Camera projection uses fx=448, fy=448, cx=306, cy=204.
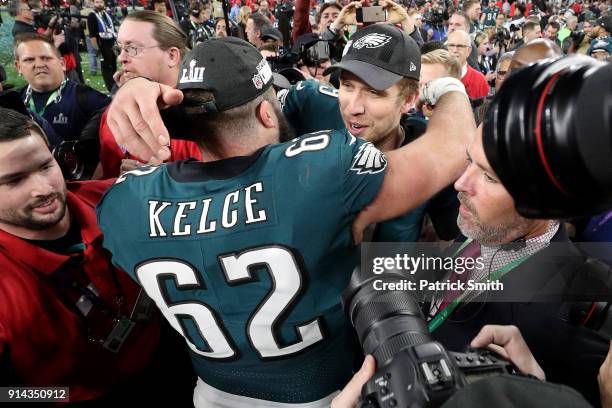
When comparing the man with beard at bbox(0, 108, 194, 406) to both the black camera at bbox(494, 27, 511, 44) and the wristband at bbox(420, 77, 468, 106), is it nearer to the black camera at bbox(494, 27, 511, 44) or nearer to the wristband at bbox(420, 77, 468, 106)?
the wristband at bbox(420, 77, 468, 106)

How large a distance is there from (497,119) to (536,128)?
0.21ft

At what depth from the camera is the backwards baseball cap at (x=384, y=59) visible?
1.93 m

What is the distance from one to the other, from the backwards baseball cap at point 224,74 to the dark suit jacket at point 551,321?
2.90ft

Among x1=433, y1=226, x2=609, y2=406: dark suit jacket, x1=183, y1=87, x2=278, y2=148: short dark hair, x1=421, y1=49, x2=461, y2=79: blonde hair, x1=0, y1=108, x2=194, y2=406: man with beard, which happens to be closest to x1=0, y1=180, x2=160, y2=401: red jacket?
x1=0, y1=108, x2=194, y2=406: man with beard

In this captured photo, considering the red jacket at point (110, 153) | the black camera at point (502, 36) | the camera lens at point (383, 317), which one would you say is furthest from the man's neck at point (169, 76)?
the black camera at point (502, 36)

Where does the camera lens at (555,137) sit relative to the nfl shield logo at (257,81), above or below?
above

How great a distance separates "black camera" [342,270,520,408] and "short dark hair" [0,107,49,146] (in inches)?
55.7

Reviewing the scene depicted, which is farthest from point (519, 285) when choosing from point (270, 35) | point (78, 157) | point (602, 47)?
point (602, 47)

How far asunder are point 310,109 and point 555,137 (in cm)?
168

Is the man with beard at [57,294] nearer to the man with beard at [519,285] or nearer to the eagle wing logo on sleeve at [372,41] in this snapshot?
the man with beard at [519,285]

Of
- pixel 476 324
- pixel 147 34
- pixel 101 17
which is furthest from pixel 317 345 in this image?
pixel 101 17

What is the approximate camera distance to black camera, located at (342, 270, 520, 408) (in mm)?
666

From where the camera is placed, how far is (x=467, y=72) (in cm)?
435

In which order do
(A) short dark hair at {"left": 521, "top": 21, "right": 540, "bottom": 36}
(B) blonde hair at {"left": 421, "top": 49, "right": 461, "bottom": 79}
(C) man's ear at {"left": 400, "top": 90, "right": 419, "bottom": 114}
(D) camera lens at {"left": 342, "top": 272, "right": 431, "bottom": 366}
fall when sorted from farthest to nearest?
(A) short dark hair at {"left": 521, "top": 21, "right": 540, "bottom": 36} → (B) blonde hair at {"left": 421, "top": 49, "right": 461, "bottom": 79} → (C) man's ear at {"left": 400, "top": 90, "right": 419, "bottom": 114} → (D) camera lens at {"left": 342, "top": 272, "right": 431, "bottom": 366}
